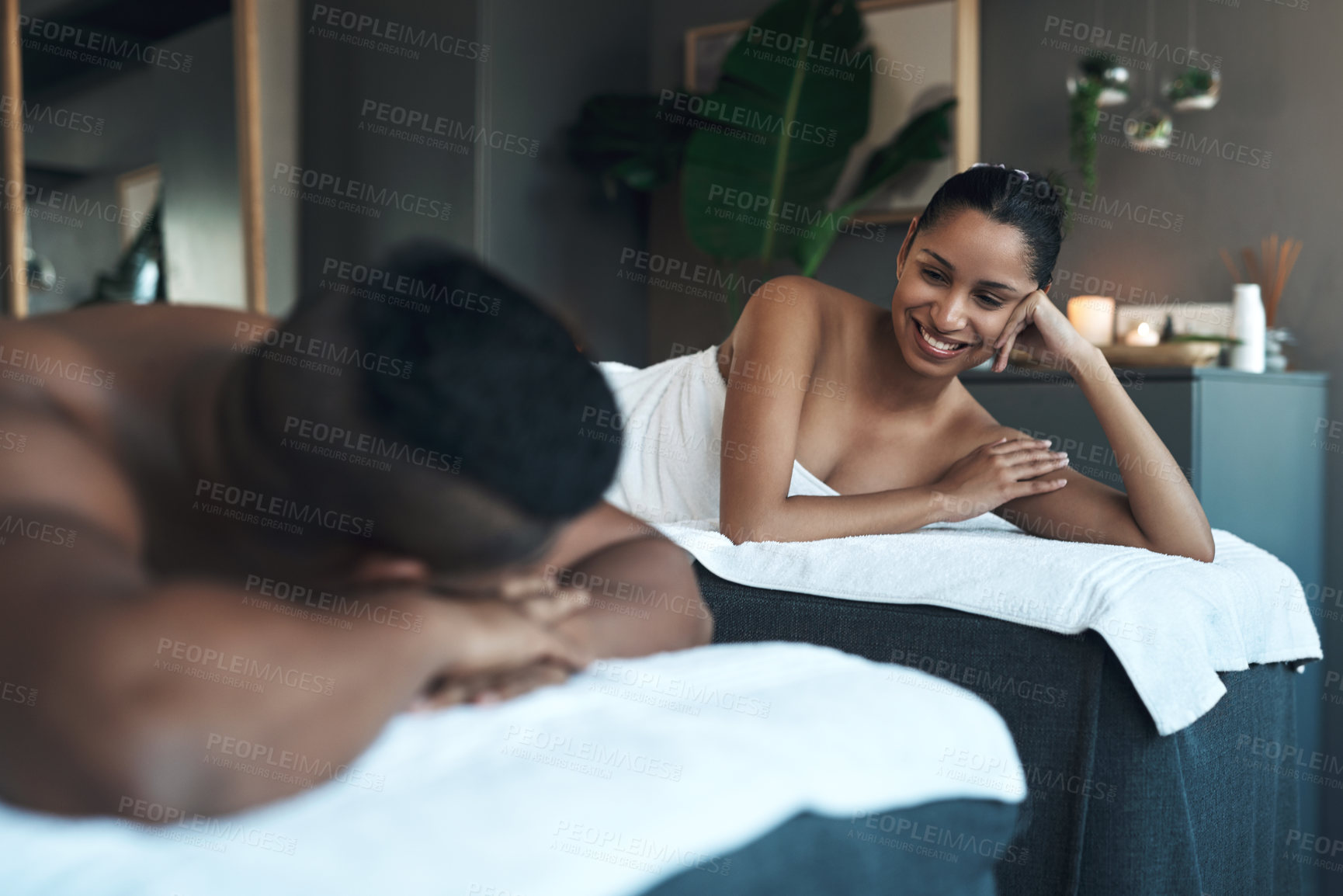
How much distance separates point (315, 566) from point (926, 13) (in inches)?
113

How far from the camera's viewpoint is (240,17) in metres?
2.89

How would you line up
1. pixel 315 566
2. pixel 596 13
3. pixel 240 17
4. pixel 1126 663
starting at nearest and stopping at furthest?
pixel 315 566 → pixel 1126 663 → pixel 240 17 → pixel 596 13

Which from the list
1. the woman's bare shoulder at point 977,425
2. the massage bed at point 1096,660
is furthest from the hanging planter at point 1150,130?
the massage bed at point 1096,660

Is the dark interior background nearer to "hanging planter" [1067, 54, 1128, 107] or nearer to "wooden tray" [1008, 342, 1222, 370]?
"hanging planter" [1067, 54, 1128, 107]

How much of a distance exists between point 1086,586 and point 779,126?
2.07 m

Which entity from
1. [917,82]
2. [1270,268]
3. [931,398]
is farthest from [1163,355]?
[917,82]

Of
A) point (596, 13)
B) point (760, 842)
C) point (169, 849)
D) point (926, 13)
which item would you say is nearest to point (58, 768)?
point (169, 849)

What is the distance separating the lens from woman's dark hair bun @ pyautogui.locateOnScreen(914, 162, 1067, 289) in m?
1.46

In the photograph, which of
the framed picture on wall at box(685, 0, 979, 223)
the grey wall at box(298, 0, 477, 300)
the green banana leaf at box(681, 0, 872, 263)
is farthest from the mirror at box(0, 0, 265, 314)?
the framed picture on wall at box(685, 0, 979, 223)

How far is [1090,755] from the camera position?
1.05m

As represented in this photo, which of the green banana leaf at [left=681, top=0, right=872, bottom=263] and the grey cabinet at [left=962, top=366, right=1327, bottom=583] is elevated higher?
the green banana leaf at [left=681, top=0, right=872, bottom=263]

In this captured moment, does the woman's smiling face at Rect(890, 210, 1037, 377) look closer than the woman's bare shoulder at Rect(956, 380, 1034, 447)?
Yes

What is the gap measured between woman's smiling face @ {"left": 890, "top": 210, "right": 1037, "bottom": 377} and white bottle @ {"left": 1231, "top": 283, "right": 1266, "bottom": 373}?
1002 millimetres

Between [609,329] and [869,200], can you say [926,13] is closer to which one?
[869,200]
